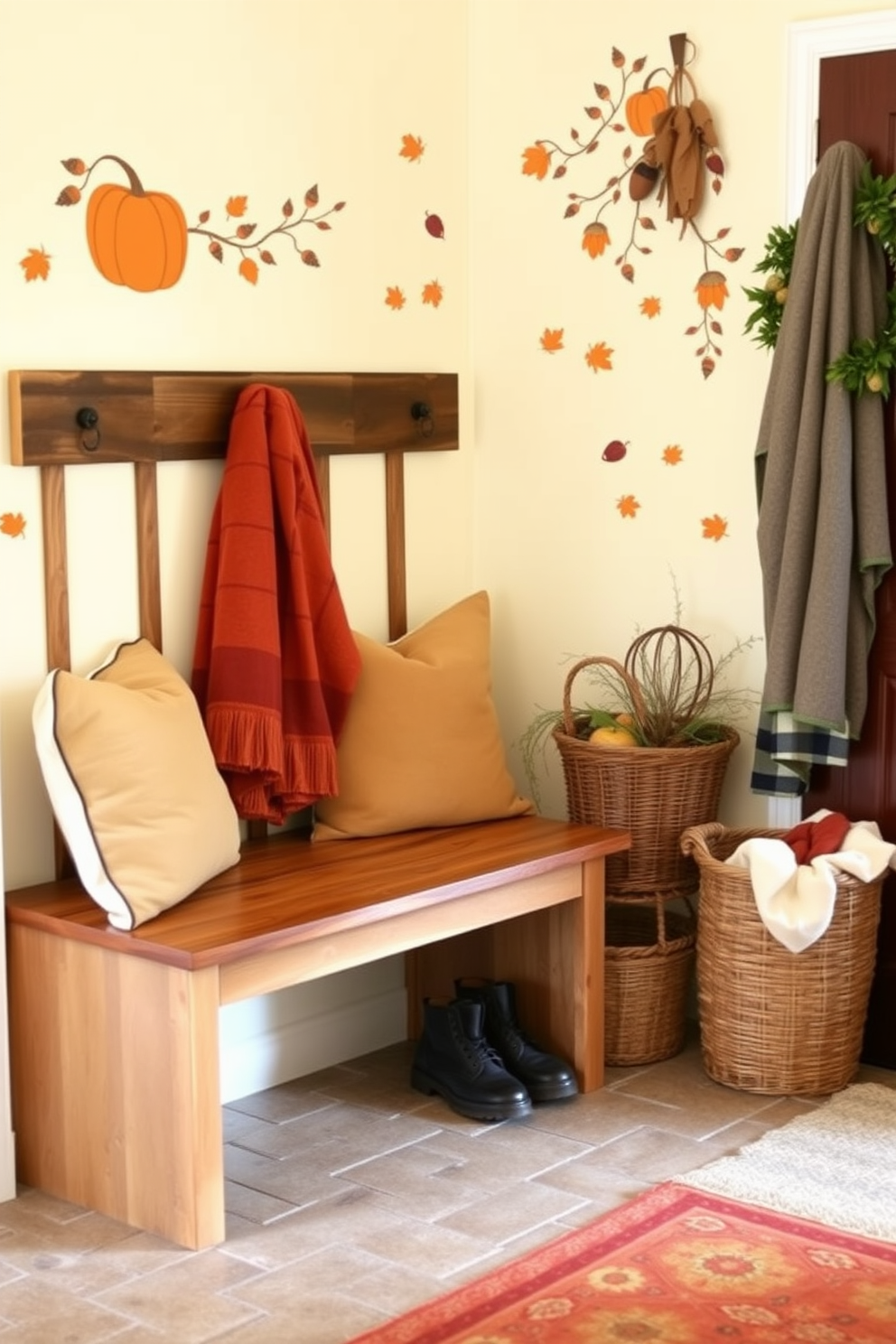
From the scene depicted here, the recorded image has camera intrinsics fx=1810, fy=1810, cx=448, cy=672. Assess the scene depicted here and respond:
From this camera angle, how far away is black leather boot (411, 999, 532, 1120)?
3396 mm

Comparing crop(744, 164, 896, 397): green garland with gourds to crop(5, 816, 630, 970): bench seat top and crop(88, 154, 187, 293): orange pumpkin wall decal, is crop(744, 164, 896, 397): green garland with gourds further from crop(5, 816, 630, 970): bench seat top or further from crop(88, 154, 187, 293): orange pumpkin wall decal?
crop(88, 154, 187, 293): orange pumpkin wall decal

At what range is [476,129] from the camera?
4.00 meters

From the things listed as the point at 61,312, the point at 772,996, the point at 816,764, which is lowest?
the point at 772,996

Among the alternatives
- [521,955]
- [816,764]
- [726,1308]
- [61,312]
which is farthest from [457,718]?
[726,1308]

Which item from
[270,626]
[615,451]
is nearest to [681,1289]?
[270,626]

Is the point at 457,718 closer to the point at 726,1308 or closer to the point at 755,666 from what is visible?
the point at 755,666

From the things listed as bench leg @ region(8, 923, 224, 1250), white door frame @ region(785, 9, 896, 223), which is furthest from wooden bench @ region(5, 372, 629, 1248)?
white door frame @ region(785, 9, 896, 223)

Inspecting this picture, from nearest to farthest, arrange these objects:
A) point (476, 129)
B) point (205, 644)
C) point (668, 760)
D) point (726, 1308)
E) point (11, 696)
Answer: point (726, 1308)
point (11, 696)
point (205, 644)
point (668, 760)
point (476, 129)

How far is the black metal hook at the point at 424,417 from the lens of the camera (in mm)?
3891

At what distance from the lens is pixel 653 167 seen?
376 cm

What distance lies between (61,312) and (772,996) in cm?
183

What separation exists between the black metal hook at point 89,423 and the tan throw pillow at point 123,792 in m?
0.42

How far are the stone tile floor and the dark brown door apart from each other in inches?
7.8

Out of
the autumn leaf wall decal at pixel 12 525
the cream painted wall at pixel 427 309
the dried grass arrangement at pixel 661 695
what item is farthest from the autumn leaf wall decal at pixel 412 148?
the autumn leaf wall decal at pixel 12 525
